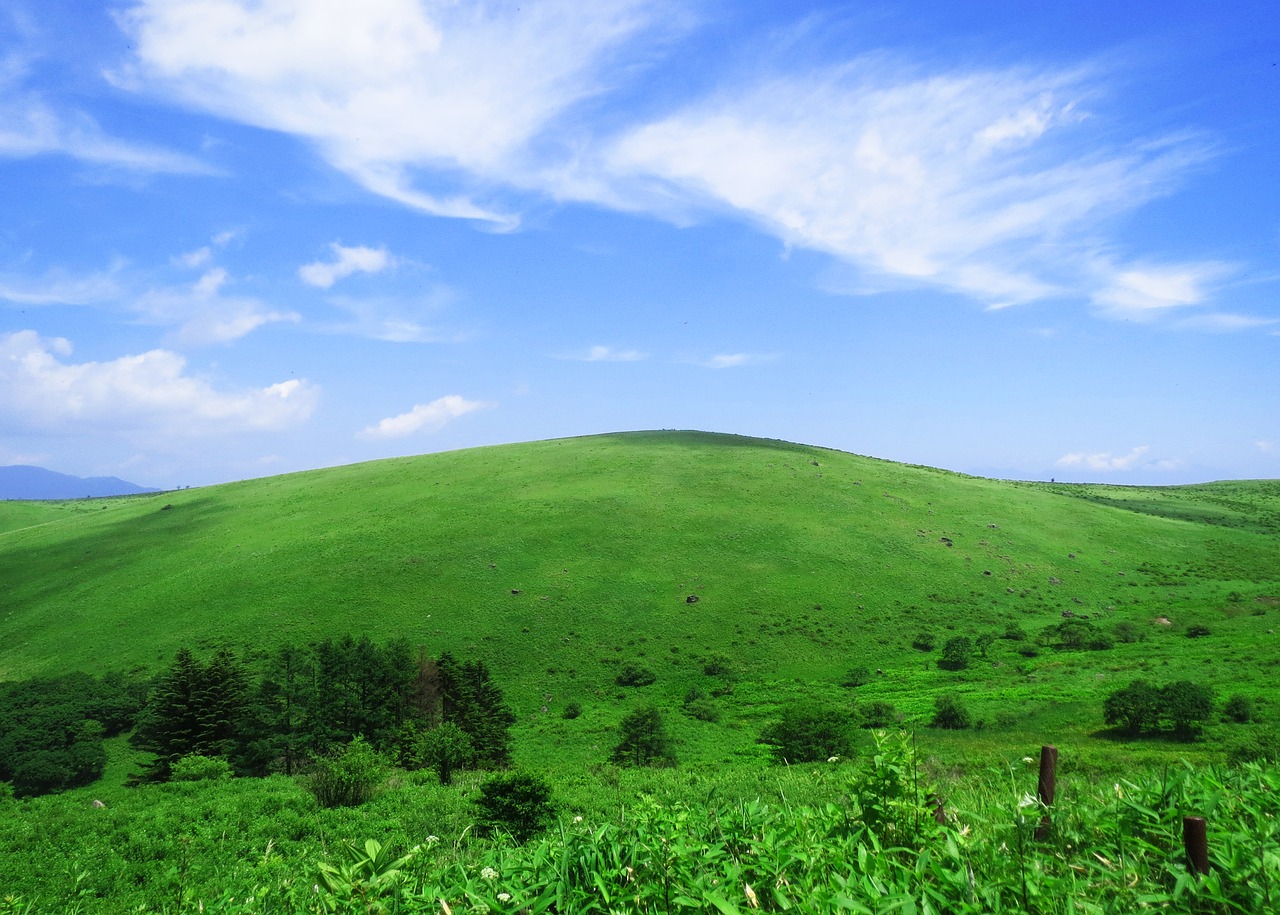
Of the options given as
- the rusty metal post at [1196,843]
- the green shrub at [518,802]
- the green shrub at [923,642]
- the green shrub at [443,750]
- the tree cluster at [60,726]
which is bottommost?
the tree cluster at [60,726]

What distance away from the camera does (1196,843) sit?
3.19 m

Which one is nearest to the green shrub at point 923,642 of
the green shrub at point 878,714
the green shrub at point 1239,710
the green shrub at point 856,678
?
the green shrub at point 856,678

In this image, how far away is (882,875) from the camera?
3424mm

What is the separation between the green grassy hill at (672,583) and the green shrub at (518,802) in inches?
1080

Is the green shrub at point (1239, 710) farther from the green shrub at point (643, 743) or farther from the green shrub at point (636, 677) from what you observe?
the green shrub at point (636, 677)

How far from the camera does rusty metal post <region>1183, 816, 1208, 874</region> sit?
3.18m

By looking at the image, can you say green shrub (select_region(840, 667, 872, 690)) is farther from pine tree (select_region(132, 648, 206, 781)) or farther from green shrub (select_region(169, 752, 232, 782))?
pine tree (select_region(132, 648, 206, 781))

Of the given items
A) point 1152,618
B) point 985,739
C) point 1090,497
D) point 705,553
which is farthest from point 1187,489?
point 985,739

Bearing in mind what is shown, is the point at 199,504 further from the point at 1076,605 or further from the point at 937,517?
the point at 1076,605

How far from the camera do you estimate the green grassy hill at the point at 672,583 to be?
64375 millimetres

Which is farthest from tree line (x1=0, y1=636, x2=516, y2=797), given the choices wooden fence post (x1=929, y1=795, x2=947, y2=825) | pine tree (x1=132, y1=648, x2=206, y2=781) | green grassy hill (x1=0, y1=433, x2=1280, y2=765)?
wooden fence post (x1=929, y1=795, x2=947, y2=825)

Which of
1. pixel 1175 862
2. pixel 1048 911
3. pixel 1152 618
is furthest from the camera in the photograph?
pixel 1152 618

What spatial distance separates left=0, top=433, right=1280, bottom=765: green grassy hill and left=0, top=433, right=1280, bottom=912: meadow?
504 millimetres

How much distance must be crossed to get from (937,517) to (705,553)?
41433mm
